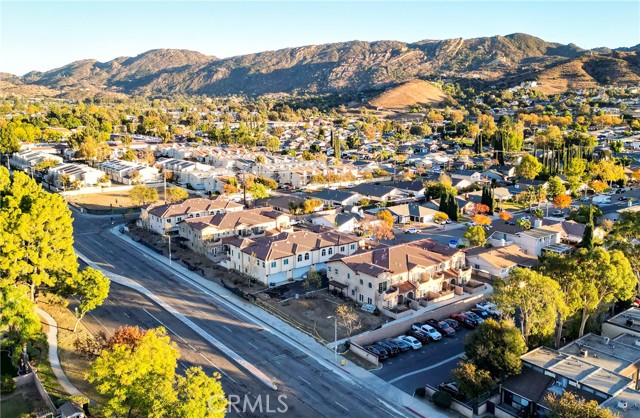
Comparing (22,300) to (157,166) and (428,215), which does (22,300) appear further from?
(157,166)

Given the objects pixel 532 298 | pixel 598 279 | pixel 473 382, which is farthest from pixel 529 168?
pixel 473 382

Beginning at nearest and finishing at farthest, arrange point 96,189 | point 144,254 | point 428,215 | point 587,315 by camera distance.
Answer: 1. point 587,315
2. point 144,254
3. point 428,215
4. point 96,189

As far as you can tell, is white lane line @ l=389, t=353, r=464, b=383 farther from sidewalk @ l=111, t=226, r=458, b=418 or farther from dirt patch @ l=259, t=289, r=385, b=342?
dirt patch @ l=259, t=289, r=385, b=342

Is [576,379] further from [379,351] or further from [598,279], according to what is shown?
[379,351]

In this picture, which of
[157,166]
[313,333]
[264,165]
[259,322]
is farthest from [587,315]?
[157,166]

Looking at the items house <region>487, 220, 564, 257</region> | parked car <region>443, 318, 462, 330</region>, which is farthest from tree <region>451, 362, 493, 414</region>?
house <region>487, 220, 564, 257</region>

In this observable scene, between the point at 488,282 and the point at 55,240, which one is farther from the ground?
the point at 55,240

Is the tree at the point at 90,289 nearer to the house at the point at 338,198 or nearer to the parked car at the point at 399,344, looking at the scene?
the parked car at the point at 399,344
